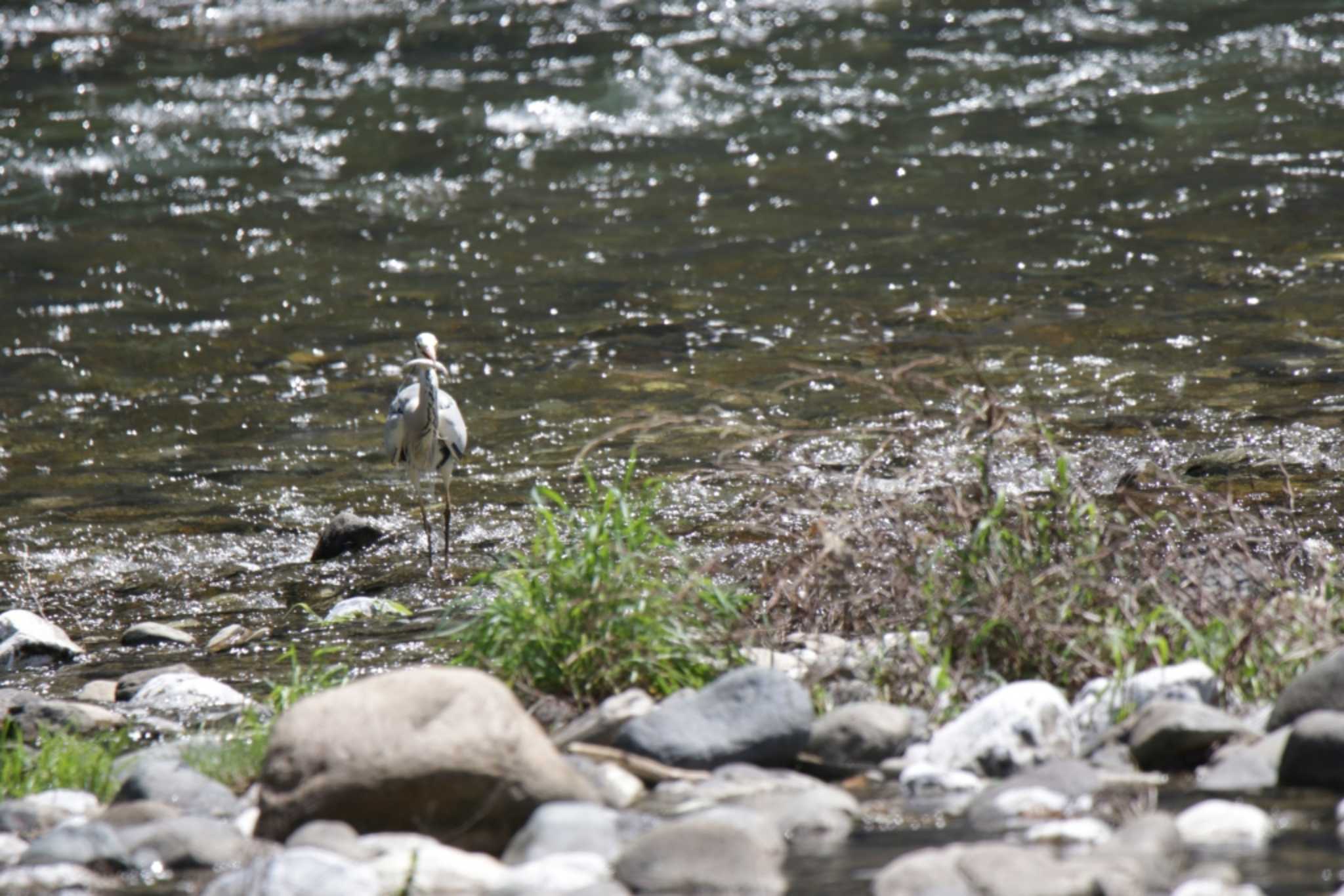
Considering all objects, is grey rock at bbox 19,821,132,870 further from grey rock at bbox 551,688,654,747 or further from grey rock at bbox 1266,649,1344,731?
grey rock at bbox 1266,649,1344,731

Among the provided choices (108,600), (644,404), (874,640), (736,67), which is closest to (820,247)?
(644,404)

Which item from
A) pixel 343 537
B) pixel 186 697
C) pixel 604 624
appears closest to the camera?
pixel 604 624

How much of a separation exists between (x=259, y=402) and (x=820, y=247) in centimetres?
473

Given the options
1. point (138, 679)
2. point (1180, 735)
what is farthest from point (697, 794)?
point (138, 679)

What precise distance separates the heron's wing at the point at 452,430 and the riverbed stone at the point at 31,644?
7.56ft

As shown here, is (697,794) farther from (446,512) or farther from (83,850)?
(446,512)

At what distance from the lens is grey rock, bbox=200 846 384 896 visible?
3.13 meters

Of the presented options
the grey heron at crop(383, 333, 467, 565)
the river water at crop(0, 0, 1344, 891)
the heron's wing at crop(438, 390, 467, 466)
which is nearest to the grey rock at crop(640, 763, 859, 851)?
the river water at crop(0, 0, 1344, 891)

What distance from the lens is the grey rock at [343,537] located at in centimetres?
740

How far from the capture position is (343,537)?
293 inches

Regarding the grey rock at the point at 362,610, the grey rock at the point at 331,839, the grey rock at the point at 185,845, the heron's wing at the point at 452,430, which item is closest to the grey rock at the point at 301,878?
the grey rock at the point at 331,839

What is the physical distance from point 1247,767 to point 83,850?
274 cm

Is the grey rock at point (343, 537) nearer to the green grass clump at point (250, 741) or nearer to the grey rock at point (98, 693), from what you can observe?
the grey rock at point (98, 693)

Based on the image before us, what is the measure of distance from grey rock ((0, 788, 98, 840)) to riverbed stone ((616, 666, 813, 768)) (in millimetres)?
1414
